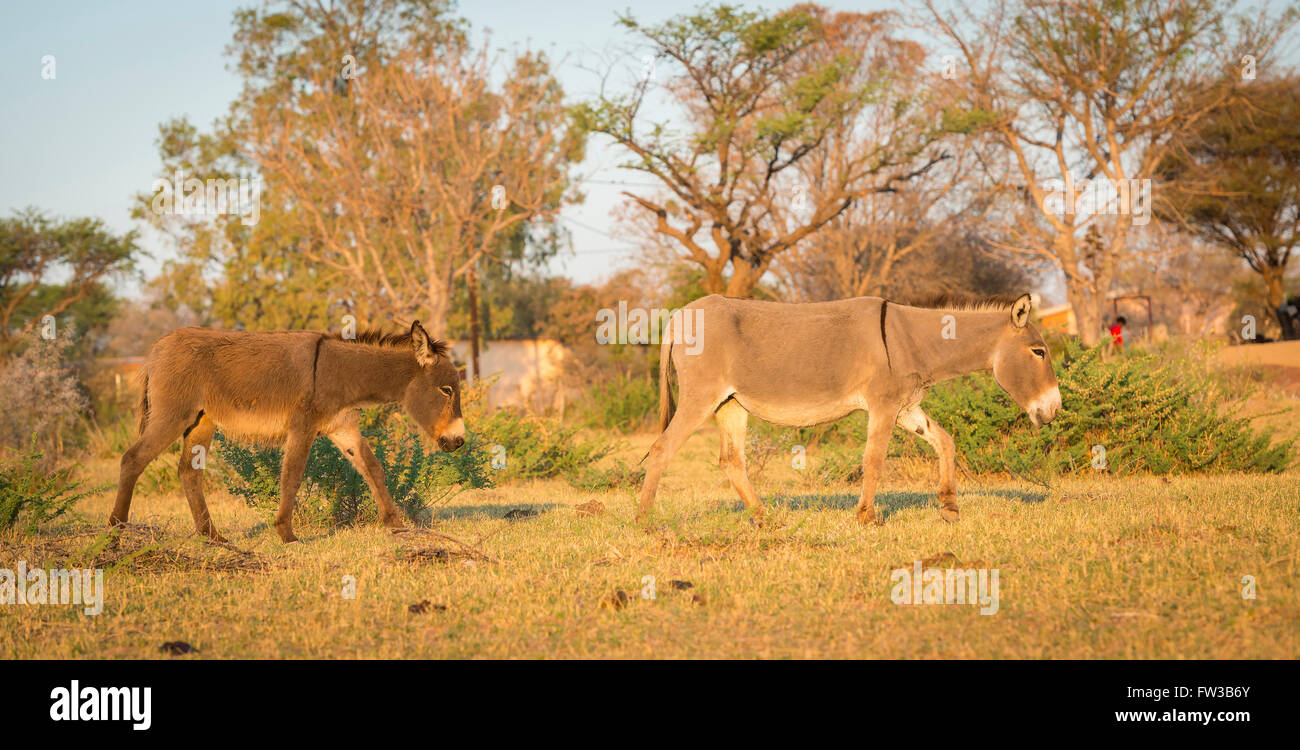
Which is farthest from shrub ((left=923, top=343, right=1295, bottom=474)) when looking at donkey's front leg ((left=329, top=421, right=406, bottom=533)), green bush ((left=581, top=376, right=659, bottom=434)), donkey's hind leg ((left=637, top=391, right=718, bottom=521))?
green bush ((left=581, top=376, right=659, bottom=434))

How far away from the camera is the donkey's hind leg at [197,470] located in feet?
26.9

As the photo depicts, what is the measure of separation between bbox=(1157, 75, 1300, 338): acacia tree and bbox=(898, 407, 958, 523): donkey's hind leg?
1302 inches

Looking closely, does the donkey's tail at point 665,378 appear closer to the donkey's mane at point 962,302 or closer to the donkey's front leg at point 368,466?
the donkey's mane at point 962,302

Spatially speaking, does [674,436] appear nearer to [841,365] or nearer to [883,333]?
[841,365]

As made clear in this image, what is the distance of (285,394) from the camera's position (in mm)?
8016

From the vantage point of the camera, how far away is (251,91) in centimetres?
4266

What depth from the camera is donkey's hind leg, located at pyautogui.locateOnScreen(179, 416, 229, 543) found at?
8.21m

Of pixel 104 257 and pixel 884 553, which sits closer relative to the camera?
pixel 884 553

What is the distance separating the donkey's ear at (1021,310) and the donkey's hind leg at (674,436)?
2635 millimetres

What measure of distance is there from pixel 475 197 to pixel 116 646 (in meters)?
31.8

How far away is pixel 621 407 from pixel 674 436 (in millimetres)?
14097

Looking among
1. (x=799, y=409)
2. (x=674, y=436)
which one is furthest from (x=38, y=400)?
(x=799, y=409)
